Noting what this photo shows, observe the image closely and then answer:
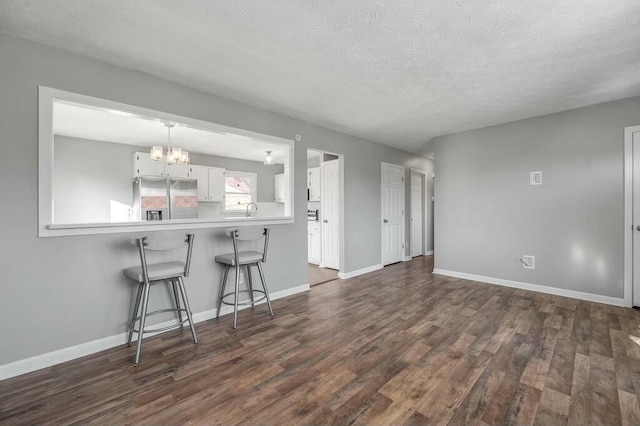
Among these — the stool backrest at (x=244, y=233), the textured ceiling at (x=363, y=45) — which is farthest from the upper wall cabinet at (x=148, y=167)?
the stool backrest at (x=244, y=233)

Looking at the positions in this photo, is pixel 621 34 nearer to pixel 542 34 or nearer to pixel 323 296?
pixel 542 34

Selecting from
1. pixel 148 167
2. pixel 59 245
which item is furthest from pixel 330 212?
pixel 59 245

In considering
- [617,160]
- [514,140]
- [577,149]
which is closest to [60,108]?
[514,140]

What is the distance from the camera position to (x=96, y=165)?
489 centimetres

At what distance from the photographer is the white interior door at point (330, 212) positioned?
511 centimetres

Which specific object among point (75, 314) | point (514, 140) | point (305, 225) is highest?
point (514, 140)

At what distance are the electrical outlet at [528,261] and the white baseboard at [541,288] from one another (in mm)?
265

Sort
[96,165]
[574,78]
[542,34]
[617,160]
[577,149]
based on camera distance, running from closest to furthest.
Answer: [542,34], [574,78], [617,160], [577,149], [96,165]

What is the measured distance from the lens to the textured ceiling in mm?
1771

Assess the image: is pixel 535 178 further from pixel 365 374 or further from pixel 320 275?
pixel 365 374

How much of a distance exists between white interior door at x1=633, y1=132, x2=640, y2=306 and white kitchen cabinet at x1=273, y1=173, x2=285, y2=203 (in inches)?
241

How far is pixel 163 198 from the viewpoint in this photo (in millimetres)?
5086

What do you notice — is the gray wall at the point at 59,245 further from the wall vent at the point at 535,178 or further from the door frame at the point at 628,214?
the door frame at the point at 628,214

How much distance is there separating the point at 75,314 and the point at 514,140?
225 inches
